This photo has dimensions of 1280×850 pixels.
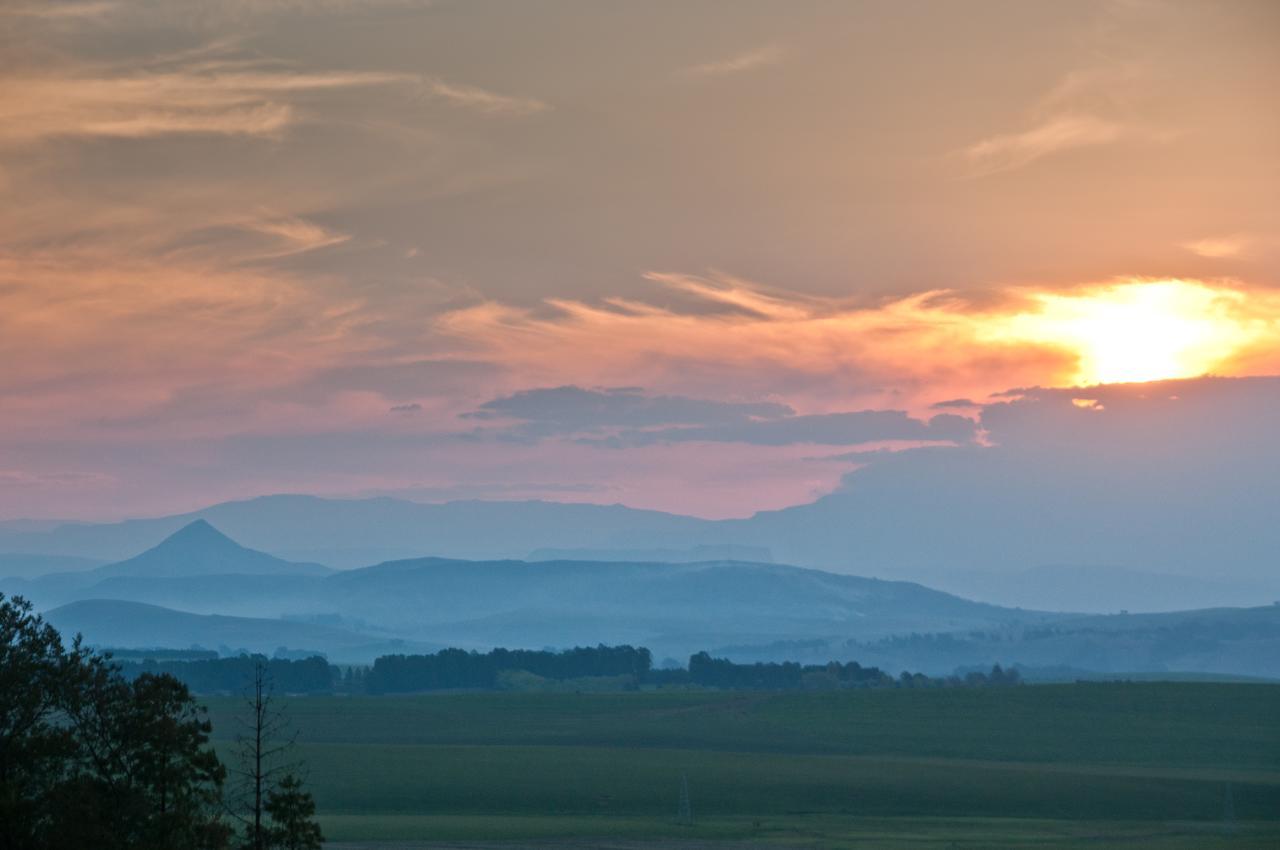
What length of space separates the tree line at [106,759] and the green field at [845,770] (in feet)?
177

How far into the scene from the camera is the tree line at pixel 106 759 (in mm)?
41844

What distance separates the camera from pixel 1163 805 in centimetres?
11944

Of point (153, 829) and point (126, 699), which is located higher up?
point (126, 699)

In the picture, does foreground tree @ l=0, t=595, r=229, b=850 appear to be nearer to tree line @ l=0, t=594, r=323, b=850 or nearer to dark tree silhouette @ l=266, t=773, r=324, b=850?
tree line @ l=0, t=594, r=323, b=850

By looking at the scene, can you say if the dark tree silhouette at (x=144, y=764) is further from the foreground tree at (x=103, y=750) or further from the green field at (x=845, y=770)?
the green field at (x=845, y=770)

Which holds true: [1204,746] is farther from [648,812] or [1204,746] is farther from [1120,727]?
[648,812]

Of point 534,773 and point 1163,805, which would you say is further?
point 534,773

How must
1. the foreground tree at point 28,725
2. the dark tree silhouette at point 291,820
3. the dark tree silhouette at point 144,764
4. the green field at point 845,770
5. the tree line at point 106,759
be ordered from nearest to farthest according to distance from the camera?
1. the foreground tree at point 28,725
2. the tree line at point 106,759
3. the dark tree silhouette at point 144,764
4. the dark tree silhouette at point 291,820
5. the green field at point 845,770

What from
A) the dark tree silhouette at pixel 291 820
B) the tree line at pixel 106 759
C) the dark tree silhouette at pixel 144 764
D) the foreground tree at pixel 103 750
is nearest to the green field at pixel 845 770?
the dark tree silhouette at pixel 291 820

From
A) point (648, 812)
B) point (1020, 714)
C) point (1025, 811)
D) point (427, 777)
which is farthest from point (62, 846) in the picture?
point (1020, 714)

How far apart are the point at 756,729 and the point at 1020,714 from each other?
2931cm

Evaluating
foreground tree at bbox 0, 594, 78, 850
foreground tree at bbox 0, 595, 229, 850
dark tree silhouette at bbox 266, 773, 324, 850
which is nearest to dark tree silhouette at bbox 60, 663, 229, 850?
foreground tree at bbox 0, 595, 229, 850

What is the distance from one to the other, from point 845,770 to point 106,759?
338ft

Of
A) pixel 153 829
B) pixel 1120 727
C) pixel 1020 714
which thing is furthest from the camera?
pixel 1020 714
